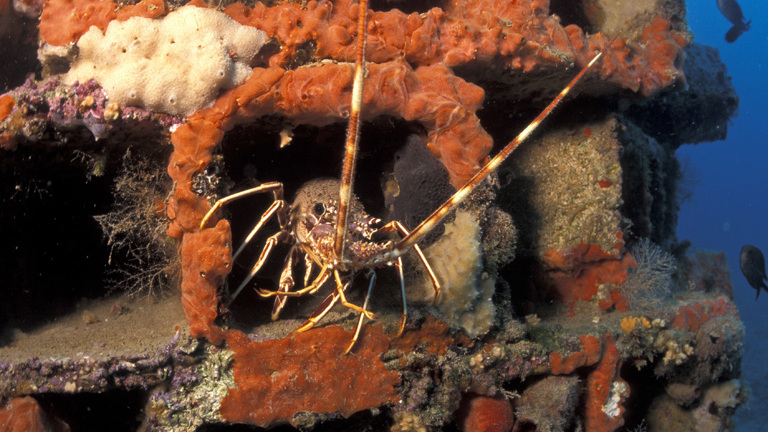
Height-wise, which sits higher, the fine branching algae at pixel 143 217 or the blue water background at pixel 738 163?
the fine branching algae at pixel 143 217

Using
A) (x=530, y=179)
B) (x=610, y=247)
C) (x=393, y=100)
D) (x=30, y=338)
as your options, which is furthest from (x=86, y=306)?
(x=610, y=247)

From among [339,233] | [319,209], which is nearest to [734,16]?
[319,209]

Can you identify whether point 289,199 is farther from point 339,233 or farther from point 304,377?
point 339,233

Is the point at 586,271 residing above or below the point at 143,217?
below

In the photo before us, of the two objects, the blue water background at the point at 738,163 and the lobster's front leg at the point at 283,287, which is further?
the blue water background at the point at 738,163

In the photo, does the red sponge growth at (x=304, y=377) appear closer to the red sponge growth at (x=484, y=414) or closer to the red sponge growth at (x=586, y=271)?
the red sponge growth at (x=484, y=414)

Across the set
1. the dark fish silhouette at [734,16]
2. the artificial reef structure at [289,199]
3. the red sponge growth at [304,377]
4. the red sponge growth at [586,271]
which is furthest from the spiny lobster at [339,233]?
the dark fish silhouette at [734,16]
